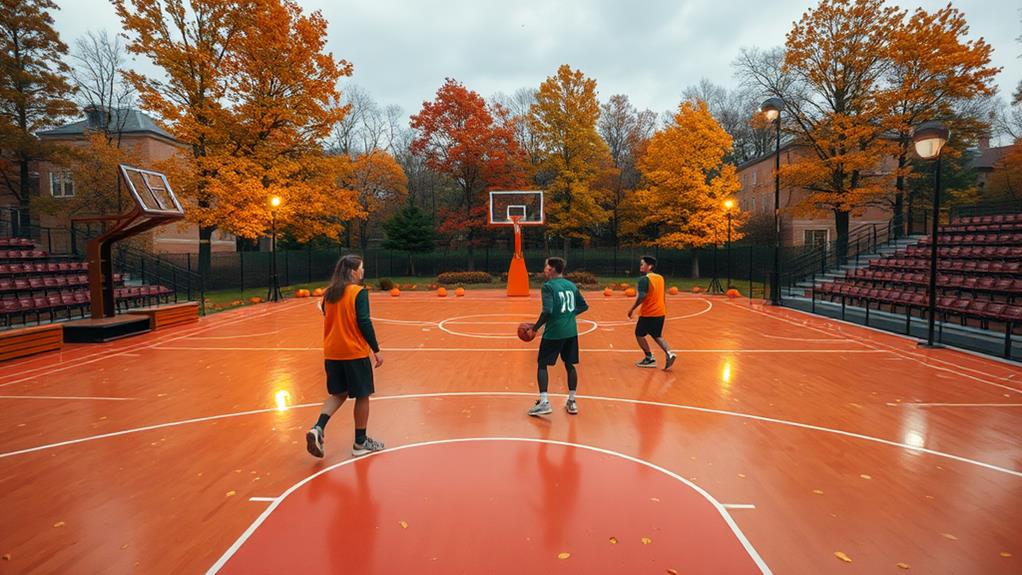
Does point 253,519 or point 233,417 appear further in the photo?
point 233,417

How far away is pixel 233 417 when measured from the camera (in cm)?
629

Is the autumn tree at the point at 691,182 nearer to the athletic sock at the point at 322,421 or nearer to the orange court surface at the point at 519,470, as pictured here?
the orange court surface at the point at 519,470

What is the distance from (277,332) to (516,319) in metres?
6.92

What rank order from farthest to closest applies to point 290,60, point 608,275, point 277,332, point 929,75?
point 608,275 → point 290,60 → point 929,75 → point 277,332

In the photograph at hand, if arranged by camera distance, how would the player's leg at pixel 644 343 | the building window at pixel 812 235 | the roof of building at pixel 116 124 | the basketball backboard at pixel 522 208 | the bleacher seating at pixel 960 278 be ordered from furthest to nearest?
1. the building window at pixel 812 235
2. the roof of building at pixel 116 124
3. the basketball backboard at pixel 522 208
4. the bleacher seating at pixel 960 278
5. the player's leg at pixel 644 343

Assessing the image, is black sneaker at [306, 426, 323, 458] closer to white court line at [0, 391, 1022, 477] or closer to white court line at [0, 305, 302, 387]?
white court line at [0, 391, 1022, 477]

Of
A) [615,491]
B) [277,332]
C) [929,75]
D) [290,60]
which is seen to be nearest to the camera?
[615,491]

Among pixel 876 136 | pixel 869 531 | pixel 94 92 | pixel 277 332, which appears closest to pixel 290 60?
pixel 277 332

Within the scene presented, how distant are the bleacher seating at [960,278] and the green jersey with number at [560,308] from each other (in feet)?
30.5

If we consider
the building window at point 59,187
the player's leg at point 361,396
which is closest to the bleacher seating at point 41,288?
the player's leg at point 361,396

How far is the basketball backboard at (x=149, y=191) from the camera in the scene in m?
11.7

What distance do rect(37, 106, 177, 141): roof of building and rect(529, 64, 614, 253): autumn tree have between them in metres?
24.4

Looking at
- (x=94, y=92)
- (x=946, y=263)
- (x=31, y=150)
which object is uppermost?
(x=94, y=92)

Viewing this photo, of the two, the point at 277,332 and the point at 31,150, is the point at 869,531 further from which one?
the point at 31,150
